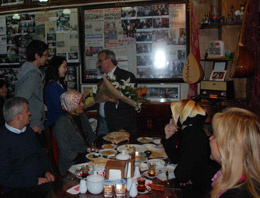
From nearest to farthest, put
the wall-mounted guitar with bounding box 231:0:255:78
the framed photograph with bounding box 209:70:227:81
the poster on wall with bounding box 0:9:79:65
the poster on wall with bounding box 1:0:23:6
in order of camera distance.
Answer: the wall-mounted guitar with bounding box 231:0:255:78 < the framed photograph with bounding box 209:70:227:81 < the poster on wall with bounding box 0:9:79:65 < the poster on wall with bounding box 1:0:23:6

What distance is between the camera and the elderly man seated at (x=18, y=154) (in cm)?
221

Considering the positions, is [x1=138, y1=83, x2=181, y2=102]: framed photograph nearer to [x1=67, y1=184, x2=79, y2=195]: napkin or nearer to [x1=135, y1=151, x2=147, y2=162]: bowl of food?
[x1=135, y1=151, x2=147, y2=162]: bowl of food

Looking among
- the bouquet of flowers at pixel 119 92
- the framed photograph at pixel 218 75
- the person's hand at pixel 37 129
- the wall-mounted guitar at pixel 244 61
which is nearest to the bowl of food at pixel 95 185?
the bouquet of flowers at pixel 119 92

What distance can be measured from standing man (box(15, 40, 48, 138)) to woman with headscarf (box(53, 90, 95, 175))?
69 centimetres

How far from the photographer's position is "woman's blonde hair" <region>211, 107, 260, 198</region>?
116 cm

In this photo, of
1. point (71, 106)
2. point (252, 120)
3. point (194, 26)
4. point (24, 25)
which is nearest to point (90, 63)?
point (24, 25)

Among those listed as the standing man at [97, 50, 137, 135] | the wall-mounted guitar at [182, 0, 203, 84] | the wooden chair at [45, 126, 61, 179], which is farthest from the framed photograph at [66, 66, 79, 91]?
the wooden chair at [45, 126, 61, 179]

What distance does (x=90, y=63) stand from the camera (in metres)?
5.11

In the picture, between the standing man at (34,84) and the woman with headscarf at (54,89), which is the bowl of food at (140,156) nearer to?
the woman with headscarf at (54,89)

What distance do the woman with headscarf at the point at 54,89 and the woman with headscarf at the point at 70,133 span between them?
1.40 ft

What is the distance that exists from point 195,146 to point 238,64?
2118 millimetres

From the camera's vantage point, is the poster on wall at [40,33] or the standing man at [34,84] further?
the poster on wall at [40,33]

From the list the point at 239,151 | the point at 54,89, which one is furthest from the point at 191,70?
the point at 239,151

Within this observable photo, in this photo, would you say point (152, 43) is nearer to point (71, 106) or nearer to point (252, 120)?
point (71, 106)
